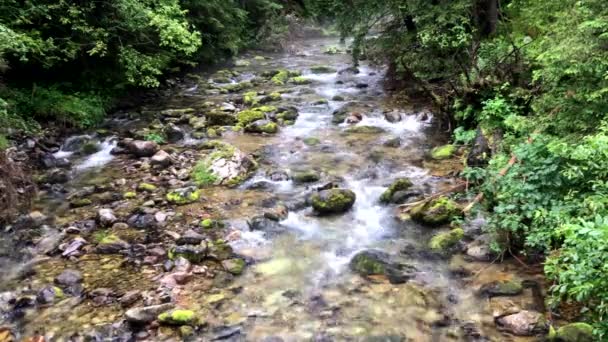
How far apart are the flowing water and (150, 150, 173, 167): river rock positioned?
574 mm

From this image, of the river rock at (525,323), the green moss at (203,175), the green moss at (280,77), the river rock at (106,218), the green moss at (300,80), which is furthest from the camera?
the green moss at (280,77)

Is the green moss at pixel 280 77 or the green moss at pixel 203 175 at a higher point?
the green moss at pixel 280 77

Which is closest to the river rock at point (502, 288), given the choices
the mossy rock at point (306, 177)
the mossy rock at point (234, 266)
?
the mossy rock at point (234, 266)

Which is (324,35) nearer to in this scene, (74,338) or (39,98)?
(39,98)

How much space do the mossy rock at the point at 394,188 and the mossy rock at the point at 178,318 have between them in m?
4.08

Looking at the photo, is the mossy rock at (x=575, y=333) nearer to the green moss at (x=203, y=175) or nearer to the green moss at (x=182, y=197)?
the green moss at (x=182, y=197)

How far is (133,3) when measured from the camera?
405 inches

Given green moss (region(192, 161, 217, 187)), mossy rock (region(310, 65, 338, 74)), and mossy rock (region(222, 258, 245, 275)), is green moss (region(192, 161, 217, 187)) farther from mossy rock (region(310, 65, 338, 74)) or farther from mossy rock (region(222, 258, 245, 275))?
mossy rock (region(310, 65, 338, 74))

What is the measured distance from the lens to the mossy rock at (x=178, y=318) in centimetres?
537

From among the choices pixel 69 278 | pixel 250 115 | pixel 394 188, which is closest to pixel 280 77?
pixel 250 115

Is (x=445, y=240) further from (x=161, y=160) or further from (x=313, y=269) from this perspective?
(x=161, y=160)

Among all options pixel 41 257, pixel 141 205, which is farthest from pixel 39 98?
pixel 41 257

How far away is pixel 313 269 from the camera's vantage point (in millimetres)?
6555

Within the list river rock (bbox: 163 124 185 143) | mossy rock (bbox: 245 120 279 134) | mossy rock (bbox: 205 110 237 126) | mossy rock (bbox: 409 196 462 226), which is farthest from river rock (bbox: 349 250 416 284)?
mossy rock (bbox: 205 110 237 126)
